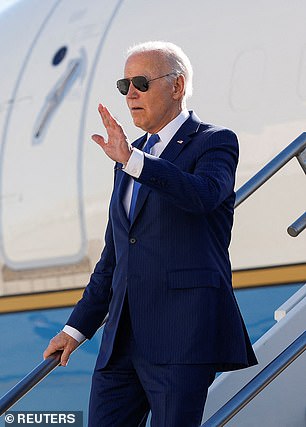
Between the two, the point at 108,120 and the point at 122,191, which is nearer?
the point at 108,120

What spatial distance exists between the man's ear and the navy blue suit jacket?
0.09 metres

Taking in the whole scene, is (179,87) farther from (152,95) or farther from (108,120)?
(108,120)

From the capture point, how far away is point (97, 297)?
3143 millimetres

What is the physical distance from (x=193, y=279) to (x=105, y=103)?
291 cm

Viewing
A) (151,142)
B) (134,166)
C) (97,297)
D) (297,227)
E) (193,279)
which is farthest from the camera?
(297,227)

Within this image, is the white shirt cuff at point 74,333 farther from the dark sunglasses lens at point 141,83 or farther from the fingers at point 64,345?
the dark sunglasses lens at point 141,83

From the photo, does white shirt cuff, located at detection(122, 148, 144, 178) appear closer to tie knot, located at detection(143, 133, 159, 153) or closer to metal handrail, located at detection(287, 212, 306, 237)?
tie knot, located at detection(143, 133, 159, 153)

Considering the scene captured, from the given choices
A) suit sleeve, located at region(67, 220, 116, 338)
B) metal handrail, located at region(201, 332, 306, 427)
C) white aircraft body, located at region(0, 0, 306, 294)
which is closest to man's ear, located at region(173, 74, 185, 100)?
suit sleeve, located at region(67, 220, 116, 338)

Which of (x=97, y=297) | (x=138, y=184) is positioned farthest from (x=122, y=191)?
(x=97, y=297)

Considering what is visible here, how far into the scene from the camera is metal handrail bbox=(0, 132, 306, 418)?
3283mm

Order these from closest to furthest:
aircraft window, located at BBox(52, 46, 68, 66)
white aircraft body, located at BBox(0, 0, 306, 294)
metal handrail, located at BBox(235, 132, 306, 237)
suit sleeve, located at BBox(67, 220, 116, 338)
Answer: suit sleeve, located at BBox(67, 220, 116, 338), metal handrail, located at BBox(235, 132, 306, 237), white aircraft body, located at BBox(0, 0, 306, 294), aircraft window, located at BBox(52, 46, 68, 66)

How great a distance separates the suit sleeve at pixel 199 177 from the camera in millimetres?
2621

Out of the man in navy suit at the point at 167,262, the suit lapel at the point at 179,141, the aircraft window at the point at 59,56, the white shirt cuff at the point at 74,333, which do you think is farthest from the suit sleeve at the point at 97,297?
the aircraft window at the point at 59,56

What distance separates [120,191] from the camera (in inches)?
119
